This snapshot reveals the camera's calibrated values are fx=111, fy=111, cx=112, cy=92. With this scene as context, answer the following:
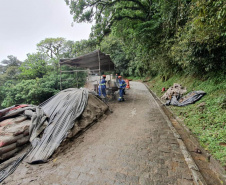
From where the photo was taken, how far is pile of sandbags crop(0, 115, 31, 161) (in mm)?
2507

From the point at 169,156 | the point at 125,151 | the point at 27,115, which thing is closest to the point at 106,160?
the point at 125,151

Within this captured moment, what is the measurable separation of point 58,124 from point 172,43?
23.3ft

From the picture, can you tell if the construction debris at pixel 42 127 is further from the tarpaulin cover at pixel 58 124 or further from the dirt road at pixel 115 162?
the dirt road at pixel 115 162

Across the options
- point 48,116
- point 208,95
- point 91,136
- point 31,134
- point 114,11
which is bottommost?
point 91,136

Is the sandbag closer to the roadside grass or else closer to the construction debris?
the construction debris

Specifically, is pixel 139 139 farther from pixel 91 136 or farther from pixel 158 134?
pixel 91 136

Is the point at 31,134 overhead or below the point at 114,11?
below

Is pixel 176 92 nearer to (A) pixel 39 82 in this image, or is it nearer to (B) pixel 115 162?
(B) pixel 115 162

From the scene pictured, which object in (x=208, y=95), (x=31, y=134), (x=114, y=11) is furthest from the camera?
(x=114, y=11)

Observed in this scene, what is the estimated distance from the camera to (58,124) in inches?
127

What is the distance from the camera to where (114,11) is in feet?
26.4

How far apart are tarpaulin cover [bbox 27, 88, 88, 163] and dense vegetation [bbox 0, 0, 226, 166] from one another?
3575mm

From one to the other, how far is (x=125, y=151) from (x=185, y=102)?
404 cm

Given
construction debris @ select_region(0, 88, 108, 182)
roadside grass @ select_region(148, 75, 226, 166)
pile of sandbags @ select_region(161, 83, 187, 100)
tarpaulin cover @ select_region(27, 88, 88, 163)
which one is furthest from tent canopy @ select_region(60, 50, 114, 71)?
roadside grass @ select_region(148, 75, 226, 166)
